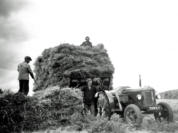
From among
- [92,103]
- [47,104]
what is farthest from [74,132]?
[92,103]

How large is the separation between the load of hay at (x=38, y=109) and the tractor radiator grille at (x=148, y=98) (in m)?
2.83

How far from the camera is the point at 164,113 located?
39.4ft

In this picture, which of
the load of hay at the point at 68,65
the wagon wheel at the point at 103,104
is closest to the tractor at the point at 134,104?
the wagon wheel at the point at 103,104

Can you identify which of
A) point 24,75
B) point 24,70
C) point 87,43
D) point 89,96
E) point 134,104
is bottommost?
point 134,104

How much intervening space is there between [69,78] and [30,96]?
10.1 ft

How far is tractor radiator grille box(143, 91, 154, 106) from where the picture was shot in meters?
12.0

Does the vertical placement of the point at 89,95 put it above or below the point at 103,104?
above

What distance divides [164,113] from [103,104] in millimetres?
2677

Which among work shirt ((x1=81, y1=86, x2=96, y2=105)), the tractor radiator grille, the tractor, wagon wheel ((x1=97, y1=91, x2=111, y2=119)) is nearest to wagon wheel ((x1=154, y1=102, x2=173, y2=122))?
the tractor

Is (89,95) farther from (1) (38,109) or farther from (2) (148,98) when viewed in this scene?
(1) (38,109)

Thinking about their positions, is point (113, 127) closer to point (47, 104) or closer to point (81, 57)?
point (47, 104)

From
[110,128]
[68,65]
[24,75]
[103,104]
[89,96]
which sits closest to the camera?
[110,128]

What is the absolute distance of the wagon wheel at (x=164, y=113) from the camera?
11766 mm

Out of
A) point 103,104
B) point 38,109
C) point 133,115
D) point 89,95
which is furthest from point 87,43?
point 38,109
